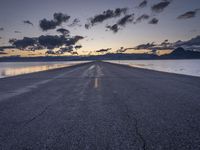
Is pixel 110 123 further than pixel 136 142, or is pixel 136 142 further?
pixel 110 123

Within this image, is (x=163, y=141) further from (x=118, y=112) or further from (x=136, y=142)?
(x=118, y=112)

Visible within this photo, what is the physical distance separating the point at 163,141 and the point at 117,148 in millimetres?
1146

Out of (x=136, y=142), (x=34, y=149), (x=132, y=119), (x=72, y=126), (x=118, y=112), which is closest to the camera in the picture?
(x=34, y=149)

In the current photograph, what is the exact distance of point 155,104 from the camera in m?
8.27

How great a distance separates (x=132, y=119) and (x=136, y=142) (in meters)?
1.75

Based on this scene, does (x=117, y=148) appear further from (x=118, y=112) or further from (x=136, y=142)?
(x=118, y=112)

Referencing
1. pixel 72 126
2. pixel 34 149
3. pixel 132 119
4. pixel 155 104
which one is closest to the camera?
pixel 34 149

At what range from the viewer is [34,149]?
13.2ft

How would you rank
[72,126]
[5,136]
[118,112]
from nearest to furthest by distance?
[5,136] < [72,126] < [118,112]

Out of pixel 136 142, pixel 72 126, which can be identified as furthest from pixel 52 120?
pixel 136 142

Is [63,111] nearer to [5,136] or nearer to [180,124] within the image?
[5,136]

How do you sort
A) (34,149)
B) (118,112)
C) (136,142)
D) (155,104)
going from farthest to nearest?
(155,104) < (118,112) < (136,142) < (34,149)

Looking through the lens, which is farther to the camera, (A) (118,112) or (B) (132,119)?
(A) (118,112)

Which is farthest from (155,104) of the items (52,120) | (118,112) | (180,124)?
(52,120)
